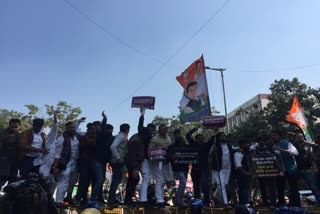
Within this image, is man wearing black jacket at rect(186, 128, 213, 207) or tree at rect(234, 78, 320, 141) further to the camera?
tree at rect(234, 78, 320, 141)

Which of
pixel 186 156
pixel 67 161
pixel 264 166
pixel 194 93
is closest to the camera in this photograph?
pixel 67 161

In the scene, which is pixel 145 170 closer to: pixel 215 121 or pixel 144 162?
pixel 144 162

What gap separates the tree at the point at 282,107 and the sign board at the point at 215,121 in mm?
19292

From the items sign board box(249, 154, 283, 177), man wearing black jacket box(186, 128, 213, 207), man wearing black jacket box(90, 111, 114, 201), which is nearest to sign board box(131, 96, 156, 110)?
man wearing black jacket box(90, 111, 114, 201)

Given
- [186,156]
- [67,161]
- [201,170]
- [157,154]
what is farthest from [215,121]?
[67,161]

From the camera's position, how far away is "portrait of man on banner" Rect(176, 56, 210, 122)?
Answer: 31.8 feet

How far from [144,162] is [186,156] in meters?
1.00

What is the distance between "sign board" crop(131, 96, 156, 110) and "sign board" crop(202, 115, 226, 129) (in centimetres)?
148

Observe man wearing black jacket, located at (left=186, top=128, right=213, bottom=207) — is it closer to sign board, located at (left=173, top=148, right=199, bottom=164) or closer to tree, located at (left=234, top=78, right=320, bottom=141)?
sign board, located at (left=173, top=148, right=199, bottom=164)

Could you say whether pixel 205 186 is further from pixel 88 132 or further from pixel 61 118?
pixel 61 118

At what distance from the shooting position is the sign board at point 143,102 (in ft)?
29.2

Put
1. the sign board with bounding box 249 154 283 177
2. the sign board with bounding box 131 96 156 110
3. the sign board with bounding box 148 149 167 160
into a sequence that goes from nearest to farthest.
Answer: the sign board with bounding box 148 149 167 160
the sign board with bounding box 249 154 283 177
the sign board with bounding box 131 96 156 110

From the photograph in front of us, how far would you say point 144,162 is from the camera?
8133 mm

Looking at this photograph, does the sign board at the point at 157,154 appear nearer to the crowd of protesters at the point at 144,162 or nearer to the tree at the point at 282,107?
the crowd of protesters at the point at 144,162
